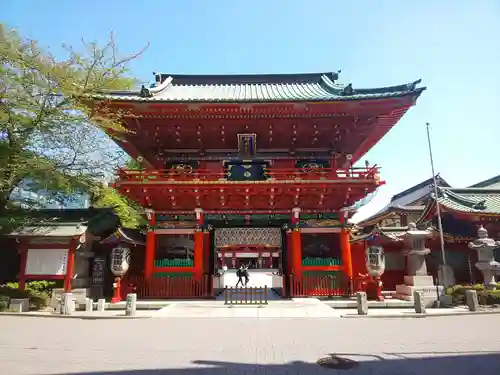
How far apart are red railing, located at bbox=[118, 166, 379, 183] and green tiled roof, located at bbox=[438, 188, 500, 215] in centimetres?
656

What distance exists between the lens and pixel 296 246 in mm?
15789

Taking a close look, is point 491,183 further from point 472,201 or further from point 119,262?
point 119,262

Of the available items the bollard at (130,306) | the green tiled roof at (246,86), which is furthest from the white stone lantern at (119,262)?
the green tiled roof at (246,86)

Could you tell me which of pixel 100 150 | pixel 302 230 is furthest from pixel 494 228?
pixel 100 150

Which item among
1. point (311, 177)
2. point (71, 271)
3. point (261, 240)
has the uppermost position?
point (311, 177)

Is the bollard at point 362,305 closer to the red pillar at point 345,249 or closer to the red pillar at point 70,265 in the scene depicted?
the red pillar at point 345,249

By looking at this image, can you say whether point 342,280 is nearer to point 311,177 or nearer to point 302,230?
point 302,230

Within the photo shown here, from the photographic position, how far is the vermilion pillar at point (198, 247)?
51.1ft

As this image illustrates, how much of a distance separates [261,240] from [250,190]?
314 cm

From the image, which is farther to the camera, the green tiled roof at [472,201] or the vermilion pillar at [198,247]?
the green tiled roof at [472,201]

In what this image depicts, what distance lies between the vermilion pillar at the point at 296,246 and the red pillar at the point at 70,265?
1067 centimetres

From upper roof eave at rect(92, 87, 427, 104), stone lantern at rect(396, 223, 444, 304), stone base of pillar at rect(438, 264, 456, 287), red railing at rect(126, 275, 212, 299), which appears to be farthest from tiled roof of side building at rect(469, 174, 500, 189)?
red railing at rect(126, 275, 212, 299)

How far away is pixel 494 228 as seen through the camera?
1791 centimetres

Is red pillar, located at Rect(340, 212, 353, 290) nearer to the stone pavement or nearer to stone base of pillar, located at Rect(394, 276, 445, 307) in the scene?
the stone pavement
